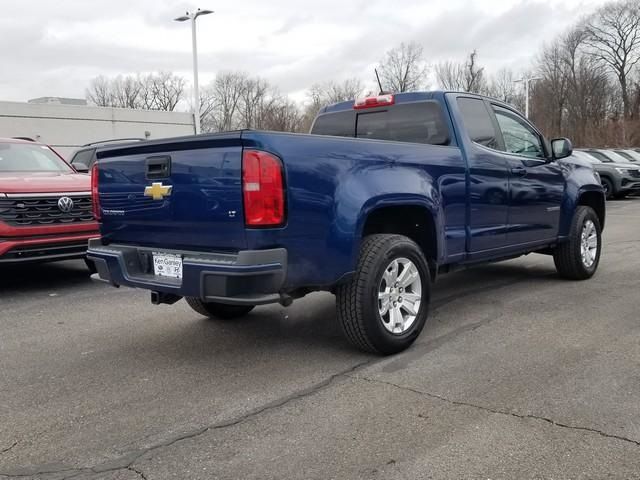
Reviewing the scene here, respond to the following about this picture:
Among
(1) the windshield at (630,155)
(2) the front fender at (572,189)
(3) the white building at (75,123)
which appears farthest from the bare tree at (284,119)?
(2) the front fender at (572,189)

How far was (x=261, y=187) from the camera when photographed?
12.1ft

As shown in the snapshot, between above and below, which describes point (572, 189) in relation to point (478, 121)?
below

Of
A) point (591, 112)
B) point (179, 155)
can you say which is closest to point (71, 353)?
point (179, 155)

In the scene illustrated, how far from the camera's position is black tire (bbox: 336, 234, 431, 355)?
4.20m

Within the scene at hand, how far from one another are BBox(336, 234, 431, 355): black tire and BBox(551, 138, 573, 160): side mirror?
288 centimetres

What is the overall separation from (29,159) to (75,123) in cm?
2610

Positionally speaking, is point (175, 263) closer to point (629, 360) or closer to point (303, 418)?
point (303, 418)

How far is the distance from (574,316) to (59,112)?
31.2m

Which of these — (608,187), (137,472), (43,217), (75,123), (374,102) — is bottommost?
(137,472)

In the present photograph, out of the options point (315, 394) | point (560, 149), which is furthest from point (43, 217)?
point (560, 149)

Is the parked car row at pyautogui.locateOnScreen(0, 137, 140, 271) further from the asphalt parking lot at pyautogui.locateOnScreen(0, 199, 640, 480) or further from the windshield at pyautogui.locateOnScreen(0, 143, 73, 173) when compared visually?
the asphalt parking lot at pyautogui.locateOnScreen(0, 199, 640, 480)

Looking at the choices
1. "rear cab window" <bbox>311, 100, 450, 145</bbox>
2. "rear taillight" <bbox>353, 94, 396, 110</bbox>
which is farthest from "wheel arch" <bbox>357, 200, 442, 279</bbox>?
"rear taillight" <bbox>353, 94, 396, 110</bbox>

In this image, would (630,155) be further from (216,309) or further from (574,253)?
(216,309)

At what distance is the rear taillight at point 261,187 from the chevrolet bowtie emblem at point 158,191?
65 centimetres
